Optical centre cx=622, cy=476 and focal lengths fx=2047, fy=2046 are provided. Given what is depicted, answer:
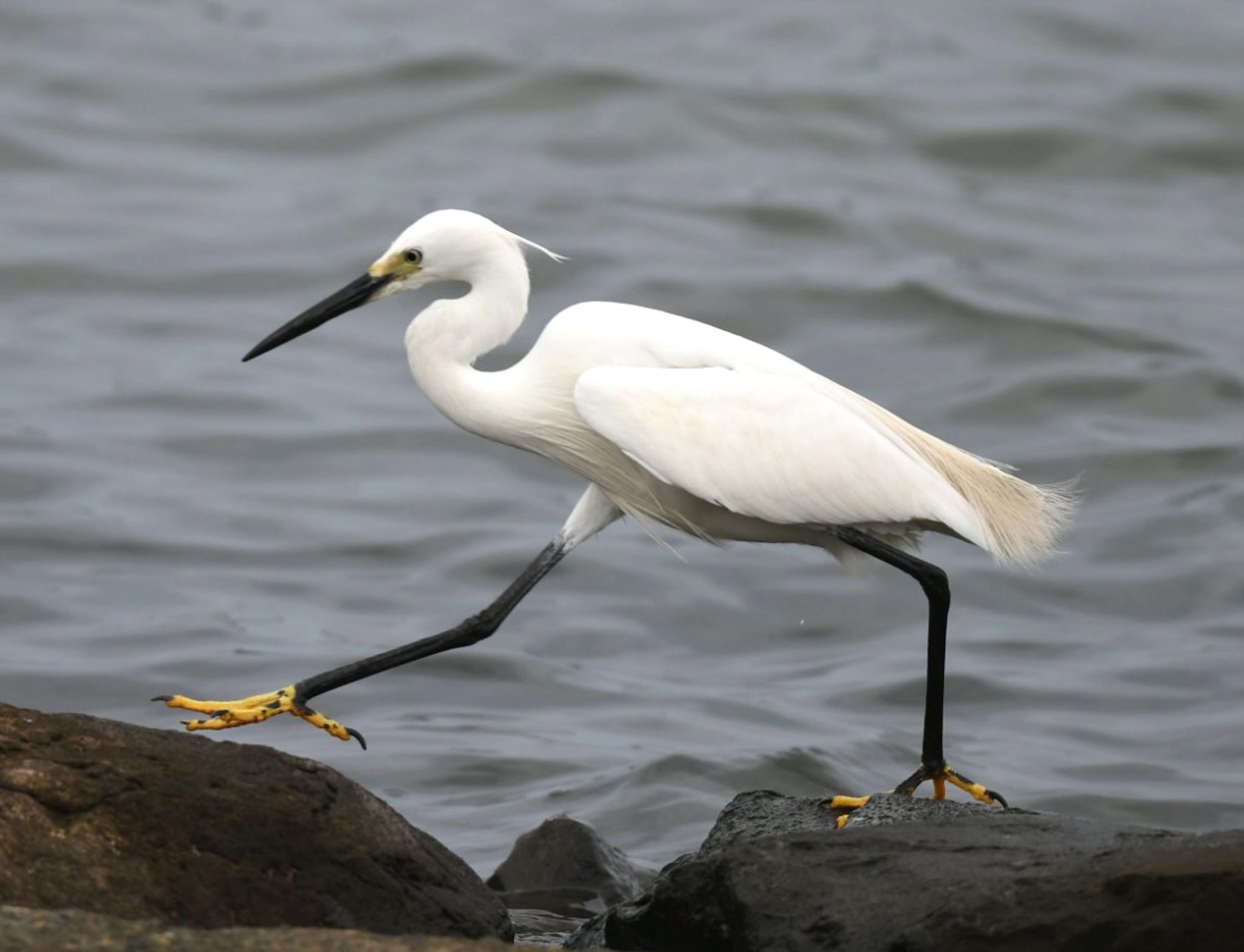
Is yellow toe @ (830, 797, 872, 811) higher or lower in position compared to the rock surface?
higher

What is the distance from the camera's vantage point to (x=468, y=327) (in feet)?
22.3

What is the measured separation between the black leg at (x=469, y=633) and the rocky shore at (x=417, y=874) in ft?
3.65

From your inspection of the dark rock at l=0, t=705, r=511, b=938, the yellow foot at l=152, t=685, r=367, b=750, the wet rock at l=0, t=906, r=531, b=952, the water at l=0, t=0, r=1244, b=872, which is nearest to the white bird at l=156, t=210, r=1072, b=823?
the yellow foot at l=152, t=685, r=367, b=750

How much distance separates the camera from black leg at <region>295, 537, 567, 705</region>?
21.6 feet

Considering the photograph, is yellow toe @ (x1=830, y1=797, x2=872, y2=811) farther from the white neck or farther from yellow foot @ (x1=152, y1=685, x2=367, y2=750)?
the white neck

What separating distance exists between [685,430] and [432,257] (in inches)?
39.9

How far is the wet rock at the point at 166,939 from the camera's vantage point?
394 centimetres

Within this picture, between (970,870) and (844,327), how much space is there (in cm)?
1141

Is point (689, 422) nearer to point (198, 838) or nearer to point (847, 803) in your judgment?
point (847, 803)

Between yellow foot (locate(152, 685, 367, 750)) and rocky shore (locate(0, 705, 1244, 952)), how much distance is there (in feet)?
2.26

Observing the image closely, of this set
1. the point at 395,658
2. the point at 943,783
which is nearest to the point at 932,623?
the point at 943,783

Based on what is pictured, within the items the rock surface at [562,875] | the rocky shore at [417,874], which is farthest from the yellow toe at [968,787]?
the rock surface at [562,875]

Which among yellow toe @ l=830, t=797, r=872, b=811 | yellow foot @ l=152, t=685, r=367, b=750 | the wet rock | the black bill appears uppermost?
the black bill

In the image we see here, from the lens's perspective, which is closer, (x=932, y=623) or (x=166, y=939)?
(x=166, y=939)
